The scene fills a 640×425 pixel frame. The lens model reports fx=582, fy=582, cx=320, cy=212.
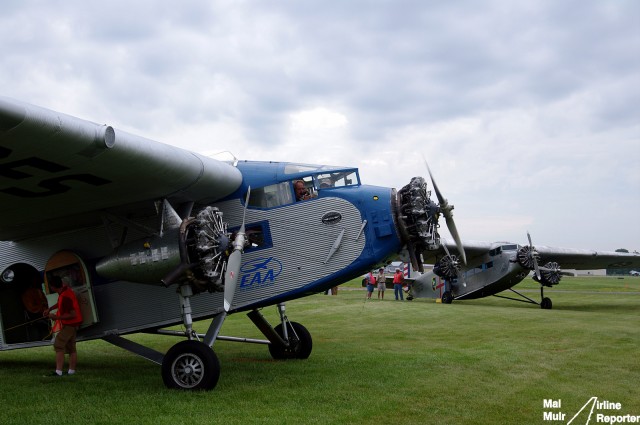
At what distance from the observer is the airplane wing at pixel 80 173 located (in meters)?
6.41

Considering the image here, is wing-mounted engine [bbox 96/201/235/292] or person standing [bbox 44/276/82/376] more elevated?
wing-mounted engine [bbox 96/201/235/292]

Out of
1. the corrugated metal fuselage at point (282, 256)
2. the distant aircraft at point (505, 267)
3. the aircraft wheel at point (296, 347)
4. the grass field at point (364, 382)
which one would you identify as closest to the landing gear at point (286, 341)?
the aircraft wheel at point (296, 347)

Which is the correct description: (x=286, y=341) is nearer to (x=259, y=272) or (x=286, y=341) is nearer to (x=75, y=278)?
(x=259, y=272)

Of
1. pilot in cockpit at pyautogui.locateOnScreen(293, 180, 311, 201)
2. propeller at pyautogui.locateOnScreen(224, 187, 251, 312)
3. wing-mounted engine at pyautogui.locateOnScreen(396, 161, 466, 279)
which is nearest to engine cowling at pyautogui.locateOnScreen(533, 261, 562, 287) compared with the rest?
wing-mounted engine at pyautogui.locateOnScreen(396, 161, 466, 279)

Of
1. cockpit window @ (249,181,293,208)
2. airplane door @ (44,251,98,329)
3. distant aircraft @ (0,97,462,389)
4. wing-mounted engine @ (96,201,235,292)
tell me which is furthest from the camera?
airplane door @ (44,251,98,329)

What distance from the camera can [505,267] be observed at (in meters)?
28.5

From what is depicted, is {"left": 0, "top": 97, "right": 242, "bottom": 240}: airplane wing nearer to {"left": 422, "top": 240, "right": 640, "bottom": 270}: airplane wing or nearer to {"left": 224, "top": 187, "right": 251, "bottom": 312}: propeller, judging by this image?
{"left": 224, "top": 187, "right": 251, "bottom": 312}: propeller

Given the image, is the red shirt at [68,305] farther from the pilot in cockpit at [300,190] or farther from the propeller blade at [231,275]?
the pilot in cockpit at [300,190]

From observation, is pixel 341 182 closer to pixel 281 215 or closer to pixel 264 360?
pixel 281 215

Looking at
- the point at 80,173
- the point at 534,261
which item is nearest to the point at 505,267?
the point at 534,261

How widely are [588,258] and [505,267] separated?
5.74m

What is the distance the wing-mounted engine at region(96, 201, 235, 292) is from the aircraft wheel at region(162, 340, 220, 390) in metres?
0.89

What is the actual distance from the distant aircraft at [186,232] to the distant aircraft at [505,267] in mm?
17451

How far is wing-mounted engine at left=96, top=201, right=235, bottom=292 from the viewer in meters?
8.60
